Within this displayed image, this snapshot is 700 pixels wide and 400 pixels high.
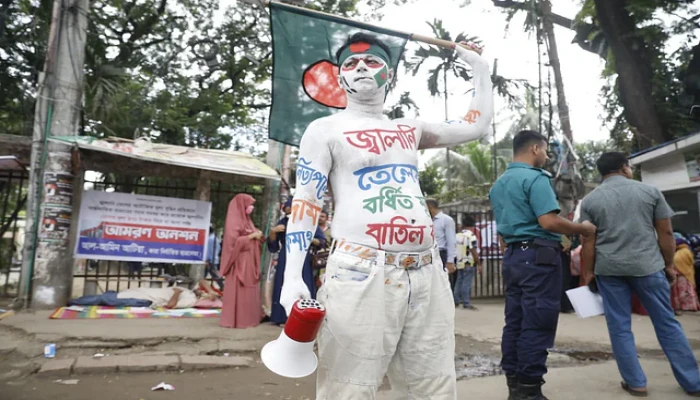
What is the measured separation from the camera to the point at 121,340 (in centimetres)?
471

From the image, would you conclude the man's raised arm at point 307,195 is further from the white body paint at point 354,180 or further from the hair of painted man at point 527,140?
the hair of painted man at point 527,140

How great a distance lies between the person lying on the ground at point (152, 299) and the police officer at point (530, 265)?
17.2 feet

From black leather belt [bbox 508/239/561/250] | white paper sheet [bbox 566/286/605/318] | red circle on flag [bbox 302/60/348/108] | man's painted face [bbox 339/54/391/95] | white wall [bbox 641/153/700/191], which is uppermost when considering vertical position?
white wall [bbox 641/153/700/191]

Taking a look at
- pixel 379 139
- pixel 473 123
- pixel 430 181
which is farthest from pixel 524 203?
pixel 430 181

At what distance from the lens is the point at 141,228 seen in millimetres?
7000

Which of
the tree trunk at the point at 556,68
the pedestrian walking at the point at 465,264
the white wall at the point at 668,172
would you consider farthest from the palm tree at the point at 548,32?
the pedestrian walking at the point at 465,264

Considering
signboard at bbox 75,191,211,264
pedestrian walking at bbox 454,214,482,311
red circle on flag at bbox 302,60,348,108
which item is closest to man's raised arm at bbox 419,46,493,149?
red circle on flag at bbox 302,60,348,108

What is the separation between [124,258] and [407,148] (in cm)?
612

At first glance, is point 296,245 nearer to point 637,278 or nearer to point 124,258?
point 637,278

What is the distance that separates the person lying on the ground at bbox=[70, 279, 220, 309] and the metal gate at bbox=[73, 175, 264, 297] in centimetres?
29

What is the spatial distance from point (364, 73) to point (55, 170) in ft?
19.2

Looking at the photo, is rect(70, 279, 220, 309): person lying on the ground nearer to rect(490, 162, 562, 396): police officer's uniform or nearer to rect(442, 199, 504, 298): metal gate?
rect(442, 199, 504, 298): metal gate

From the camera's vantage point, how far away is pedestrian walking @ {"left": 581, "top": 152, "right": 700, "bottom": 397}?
3.02 metres

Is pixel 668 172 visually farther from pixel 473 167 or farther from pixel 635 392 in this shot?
pixel 473 167
